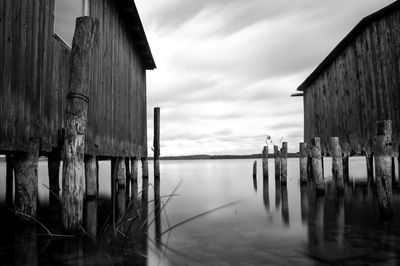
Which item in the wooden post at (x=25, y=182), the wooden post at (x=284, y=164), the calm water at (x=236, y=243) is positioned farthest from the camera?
the wooden post at (x=284, y=164)

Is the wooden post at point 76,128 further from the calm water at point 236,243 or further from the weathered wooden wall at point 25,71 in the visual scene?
the weathered wooden wall at point 25,71

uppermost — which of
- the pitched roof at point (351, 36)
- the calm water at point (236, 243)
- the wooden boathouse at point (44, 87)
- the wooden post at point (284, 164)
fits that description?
the pitched roof at point (351, 36)

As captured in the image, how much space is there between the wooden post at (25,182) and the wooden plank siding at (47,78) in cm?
20

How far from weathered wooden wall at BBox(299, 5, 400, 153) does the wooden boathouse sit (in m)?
8.93

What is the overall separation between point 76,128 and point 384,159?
5997 mm

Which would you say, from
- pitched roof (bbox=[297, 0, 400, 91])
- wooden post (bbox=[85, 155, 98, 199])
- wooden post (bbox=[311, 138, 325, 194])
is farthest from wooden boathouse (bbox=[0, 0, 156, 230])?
pitched roof (bbox=[297, 0, 400, 91])

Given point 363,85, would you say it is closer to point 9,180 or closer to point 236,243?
point 236,243

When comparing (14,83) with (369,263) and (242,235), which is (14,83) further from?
(369,263)

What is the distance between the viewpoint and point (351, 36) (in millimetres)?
12883

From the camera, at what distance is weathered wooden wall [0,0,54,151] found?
4.79 metres

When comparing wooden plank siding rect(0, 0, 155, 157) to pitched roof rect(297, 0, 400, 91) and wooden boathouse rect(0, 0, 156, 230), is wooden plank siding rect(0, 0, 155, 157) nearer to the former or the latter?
wooden boathouse rect(0, 0, 156, 230)

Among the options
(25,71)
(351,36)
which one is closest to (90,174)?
(25,71)

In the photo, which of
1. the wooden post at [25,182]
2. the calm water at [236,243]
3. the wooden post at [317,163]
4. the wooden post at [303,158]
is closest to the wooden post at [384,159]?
the calm water at [236,243]

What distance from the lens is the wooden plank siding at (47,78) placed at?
16.0 ft
